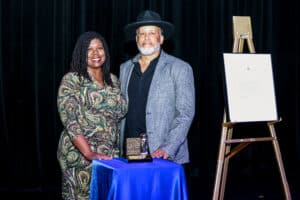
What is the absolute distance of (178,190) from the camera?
259 centimetres

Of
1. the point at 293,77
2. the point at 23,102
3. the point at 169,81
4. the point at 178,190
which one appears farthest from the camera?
the point at 293,77

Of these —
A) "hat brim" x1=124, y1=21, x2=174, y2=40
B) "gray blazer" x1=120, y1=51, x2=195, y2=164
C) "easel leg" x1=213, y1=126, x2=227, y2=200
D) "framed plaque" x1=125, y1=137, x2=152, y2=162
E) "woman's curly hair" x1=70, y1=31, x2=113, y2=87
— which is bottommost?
"easel leg" x1=213, y1=126, x2=227, y2=200

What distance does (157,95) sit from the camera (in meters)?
3.14

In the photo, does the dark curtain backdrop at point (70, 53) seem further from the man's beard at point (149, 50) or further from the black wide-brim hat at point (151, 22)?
the man's beard at point (149, 50)

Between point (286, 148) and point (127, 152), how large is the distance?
10.9 ft

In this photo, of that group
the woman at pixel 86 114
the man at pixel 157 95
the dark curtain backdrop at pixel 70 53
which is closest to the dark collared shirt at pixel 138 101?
the man at pixel 157 95

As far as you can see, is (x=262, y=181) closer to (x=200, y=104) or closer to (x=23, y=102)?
(x=200, y=104)

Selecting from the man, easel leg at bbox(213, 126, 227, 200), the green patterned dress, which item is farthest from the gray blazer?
easel leg at bbox(213, 126, 227, 200)

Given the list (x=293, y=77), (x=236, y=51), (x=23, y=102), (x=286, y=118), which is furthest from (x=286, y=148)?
(x=23, y=102)

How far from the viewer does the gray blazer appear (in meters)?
3.08

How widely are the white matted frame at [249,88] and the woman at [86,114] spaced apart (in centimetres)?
80

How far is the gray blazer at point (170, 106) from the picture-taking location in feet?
10.1

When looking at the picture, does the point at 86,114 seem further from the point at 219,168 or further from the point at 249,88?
the point at 249,88

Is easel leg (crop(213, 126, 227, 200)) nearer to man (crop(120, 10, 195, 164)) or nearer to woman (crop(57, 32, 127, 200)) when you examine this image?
man (crop(120, 10, 195, 164))
